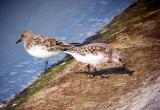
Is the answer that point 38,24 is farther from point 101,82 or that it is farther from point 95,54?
point 95,54

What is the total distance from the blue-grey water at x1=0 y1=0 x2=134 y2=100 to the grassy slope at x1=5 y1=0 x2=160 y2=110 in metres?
12.1

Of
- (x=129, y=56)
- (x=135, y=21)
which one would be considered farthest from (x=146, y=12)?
(x=129, y=56)

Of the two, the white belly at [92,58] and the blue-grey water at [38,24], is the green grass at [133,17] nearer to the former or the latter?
the blue-grey water at [38,24]

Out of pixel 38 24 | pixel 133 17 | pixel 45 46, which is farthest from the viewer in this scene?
pixel 38 24

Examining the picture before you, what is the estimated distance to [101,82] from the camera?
21375 millimetres

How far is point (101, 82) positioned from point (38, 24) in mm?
35397

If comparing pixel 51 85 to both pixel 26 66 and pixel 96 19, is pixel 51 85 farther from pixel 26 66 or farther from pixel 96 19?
pixel 96 19

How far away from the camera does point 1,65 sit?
44094mm

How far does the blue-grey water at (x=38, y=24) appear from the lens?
4019 cm

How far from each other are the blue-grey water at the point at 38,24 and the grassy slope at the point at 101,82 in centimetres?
1208

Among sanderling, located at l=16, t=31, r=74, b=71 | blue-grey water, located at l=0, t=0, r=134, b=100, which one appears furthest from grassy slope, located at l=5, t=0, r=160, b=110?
blue-grey water, located at l=0, t=0, r=134, b=100

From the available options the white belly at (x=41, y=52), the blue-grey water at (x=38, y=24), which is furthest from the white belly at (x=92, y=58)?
the blue-grey water at (x=38, y=24)

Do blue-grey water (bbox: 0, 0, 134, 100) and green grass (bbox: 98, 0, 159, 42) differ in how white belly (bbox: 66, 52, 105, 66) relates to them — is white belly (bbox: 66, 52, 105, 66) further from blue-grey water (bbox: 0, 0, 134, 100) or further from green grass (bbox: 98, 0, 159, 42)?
blue-grey water (bbox: 0, 0, 134, 100)

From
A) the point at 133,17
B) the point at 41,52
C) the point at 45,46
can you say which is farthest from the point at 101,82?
the point at 133,17
